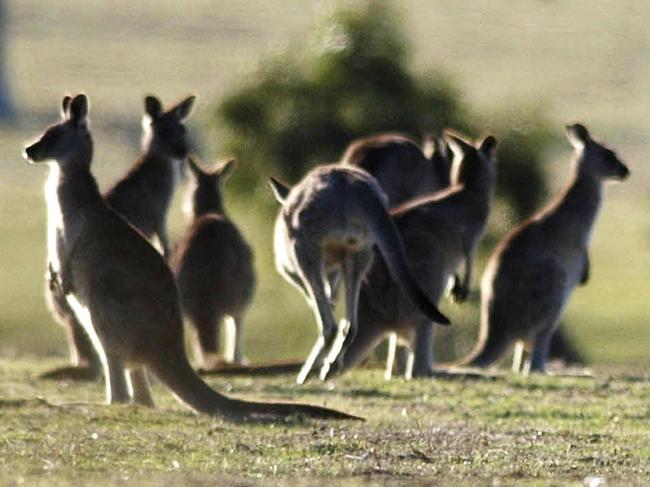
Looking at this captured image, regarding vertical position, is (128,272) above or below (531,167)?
below

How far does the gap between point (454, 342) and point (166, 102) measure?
33124 mm

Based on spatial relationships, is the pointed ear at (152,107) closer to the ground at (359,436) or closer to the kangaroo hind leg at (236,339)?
the kangaroo hind leg at (236,339)

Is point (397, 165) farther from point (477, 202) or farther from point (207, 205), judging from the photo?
point (207, 205)

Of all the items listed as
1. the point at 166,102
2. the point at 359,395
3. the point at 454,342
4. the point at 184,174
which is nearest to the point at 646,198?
the point at 166,102

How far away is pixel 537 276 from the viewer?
13.1 metres

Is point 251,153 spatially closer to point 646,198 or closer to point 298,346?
point 298,346

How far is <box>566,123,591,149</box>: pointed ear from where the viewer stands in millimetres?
13875

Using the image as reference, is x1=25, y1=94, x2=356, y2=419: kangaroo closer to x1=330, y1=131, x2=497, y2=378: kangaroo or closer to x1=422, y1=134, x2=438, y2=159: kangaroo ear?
x1=330, y1=131, x2=497, y2=378: kangaroo

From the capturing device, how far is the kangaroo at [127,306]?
32.1 ft

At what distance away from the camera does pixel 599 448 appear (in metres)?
8.68

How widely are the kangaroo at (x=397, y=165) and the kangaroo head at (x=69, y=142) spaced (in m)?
3.08

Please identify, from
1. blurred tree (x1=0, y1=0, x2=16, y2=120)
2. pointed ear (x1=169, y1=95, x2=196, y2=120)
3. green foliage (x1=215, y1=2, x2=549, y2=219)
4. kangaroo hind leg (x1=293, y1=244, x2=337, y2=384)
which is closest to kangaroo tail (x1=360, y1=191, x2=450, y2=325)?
kangaroo hind leg (x1=293, y1=244, x2=337, y2=384)

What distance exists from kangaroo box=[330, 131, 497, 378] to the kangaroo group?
0.01 metres

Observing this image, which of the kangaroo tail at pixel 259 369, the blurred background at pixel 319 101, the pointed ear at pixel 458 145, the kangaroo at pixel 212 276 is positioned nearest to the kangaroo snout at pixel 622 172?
the pointed ear at pixel 458 145
